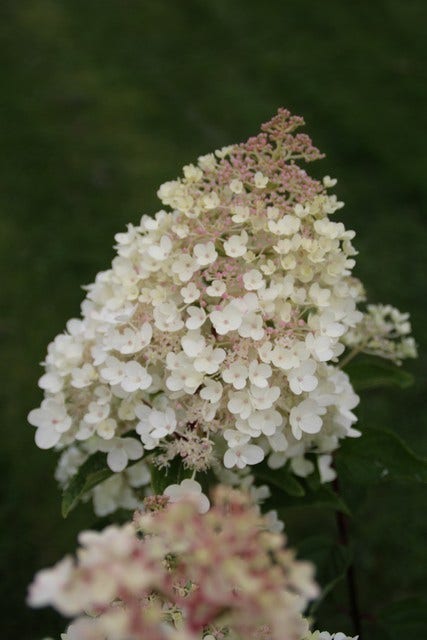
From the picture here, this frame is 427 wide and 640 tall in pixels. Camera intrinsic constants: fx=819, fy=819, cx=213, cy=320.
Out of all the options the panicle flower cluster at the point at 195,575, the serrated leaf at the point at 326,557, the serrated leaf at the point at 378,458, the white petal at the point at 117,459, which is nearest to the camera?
the panicle flower cluster at the point at 195,575

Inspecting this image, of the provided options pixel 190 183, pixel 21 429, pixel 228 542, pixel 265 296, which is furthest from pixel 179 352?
pixel 21 429

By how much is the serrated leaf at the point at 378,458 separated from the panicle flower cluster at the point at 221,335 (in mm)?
110

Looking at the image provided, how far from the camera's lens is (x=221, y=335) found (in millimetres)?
1072

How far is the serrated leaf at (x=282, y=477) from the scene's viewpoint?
120cm

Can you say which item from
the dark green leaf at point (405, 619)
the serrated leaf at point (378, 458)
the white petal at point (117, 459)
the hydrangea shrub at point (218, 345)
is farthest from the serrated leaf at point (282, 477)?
the dark green leaf at point (405, 619)

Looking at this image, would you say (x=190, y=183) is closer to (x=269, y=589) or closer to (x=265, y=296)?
(x=265, y=296)

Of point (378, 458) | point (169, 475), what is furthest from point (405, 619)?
point (169, 475)

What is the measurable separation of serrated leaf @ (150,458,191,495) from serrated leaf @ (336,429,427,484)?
33 cm

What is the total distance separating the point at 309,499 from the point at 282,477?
0.08 metres

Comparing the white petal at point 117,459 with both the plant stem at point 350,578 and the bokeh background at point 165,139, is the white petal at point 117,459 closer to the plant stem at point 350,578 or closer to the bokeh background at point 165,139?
the plant stem at point 350,578

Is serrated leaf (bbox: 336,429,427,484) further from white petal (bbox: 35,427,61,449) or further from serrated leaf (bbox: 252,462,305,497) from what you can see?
white petal (bbox: 35,427,61,449)

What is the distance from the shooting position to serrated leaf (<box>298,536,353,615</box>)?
1.50 m

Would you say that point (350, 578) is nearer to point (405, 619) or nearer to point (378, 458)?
point (405, 619)

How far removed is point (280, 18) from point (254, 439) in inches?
99.2
